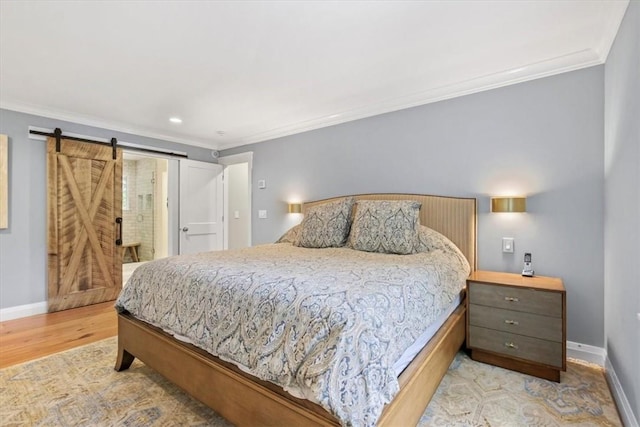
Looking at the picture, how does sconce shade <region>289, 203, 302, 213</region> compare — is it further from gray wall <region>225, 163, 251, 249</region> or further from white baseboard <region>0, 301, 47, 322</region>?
white baseboard <region>0, 301, 47, 322</region>

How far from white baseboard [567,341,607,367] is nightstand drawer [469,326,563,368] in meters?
0.56

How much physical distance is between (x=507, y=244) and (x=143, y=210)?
22.5 ft

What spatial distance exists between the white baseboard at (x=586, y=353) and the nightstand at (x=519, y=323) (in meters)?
0.49

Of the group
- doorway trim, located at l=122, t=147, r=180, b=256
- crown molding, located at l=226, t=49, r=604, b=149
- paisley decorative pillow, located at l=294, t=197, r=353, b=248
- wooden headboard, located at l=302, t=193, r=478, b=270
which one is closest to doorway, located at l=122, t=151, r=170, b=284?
doorway trim, located at l=122, t=147, r=180, b=256

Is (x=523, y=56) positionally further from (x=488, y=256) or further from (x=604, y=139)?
(x=488, y=256)

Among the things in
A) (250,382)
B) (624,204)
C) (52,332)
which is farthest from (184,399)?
(624,204)

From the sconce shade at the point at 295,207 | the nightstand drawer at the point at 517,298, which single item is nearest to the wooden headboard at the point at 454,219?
the nightstand drawer at the point at 517,298

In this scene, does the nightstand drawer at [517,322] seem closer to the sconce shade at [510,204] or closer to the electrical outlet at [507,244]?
the electrical outlet at [507,244]

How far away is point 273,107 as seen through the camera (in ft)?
11.3

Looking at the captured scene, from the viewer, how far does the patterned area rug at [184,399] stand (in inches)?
65.2

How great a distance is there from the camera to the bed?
1.06 m

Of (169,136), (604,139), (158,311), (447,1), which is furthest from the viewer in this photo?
(169,136)

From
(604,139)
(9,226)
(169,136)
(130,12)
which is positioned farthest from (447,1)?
(9,226)

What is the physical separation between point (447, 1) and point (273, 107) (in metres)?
2.12
